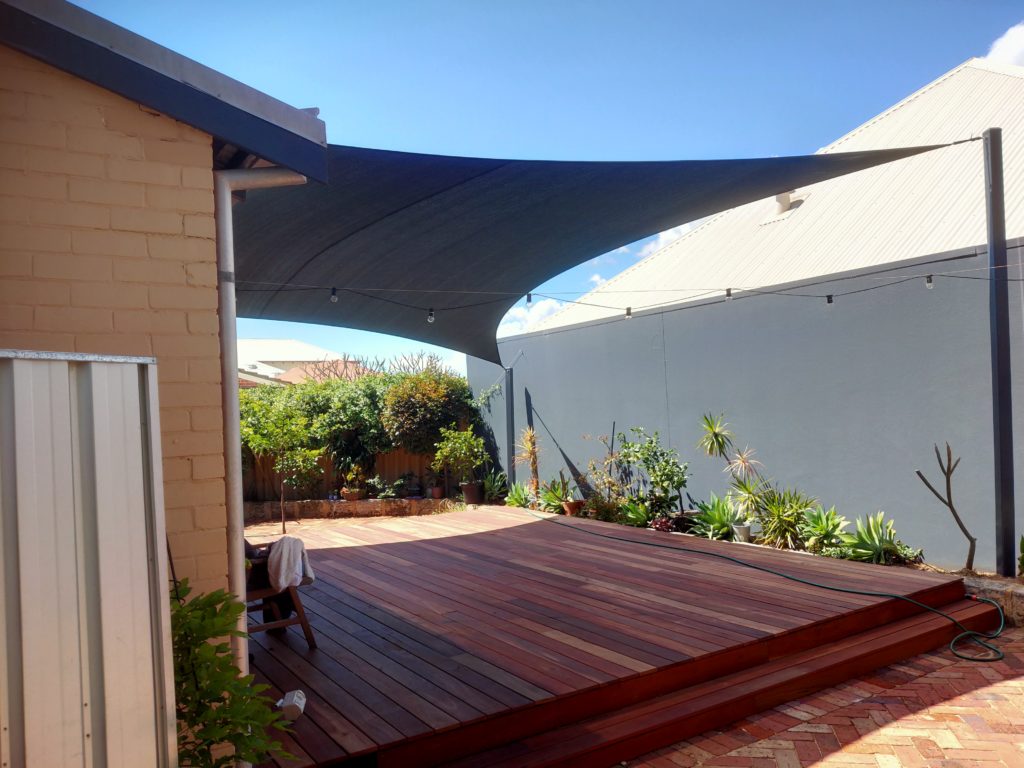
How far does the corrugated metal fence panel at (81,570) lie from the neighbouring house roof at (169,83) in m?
1.23

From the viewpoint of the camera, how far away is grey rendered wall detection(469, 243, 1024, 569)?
5.78m

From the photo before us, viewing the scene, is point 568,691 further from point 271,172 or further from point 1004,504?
point 1004,504

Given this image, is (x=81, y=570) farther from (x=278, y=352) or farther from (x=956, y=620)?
(x=278, y=352)

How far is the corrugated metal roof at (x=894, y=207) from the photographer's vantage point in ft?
27.3

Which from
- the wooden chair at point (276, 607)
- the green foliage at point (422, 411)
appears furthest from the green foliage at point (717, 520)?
the green foliage at point (422, 411)

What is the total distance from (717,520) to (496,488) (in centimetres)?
429

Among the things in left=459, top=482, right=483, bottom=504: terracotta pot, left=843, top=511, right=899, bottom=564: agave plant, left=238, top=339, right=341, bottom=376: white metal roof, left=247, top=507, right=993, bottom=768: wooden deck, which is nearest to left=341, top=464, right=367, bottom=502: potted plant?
left=459, top=482, right=483, bottom=504: terracotta pot

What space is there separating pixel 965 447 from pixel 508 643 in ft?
13.7

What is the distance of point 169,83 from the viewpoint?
246cm

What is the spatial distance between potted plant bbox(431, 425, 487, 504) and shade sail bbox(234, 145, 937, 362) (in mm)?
4202

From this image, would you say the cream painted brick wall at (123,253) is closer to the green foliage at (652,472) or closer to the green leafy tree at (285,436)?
the green foliage at (652,472)

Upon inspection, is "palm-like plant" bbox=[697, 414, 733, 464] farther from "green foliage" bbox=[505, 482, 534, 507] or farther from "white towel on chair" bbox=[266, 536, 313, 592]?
"white towel on chair" bbox=[266, 536, 313, 592]

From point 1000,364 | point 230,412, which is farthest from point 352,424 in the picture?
point 230,412

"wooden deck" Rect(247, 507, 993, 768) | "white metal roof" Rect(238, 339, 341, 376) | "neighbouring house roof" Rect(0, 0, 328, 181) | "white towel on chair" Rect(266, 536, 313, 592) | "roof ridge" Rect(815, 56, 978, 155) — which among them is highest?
"roof ridge" Rect(815, 56, 978, 155)
